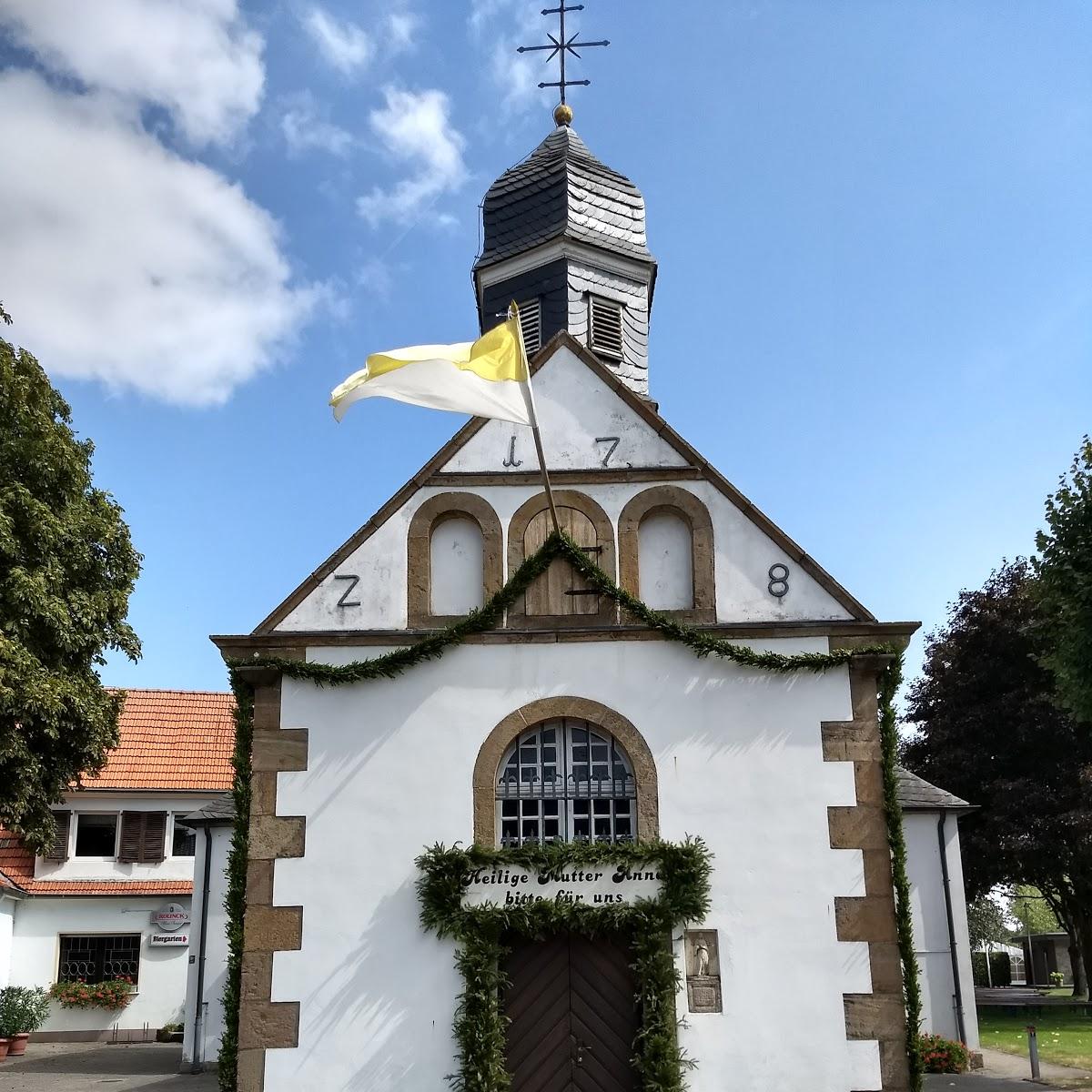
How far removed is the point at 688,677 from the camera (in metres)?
12.1

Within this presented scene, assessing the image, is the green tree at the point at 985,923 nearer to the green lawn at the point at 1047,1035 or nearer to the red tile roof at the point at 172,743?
the green lawn at the point at 1047,1035

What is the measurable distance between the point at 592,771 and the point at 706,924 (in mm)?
1808

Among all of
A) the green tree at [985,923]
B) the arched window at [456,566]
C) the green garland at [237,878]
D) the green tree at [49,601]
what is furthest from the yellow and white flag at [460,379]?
the green tree at [985,923]

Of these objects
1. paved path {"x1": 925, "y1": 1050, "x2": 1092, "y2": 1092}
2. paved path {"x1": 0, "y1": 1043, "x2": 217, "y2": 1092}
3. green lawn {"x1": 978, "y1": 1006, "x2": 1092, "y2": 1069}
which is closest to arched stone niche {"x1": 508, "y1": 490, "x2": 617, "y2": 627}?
paved path {"x1": 925, "y1": 1050, "x2": 1092, "y2": 1092}

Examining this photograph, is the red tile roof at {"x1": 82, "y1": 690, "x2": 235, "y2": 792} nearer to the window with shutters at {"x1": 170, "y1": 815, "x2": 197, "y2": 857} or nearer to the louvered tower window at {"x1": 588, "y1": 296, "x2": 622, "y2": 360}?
the window with shutters at {"x1": 170, "y1": 815, "x2": 197, "y2": 857}

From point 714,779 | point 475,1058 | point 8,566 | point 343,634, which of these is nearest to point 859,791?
point 714,779

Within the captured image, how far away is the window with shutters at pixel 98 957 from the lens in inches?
1070

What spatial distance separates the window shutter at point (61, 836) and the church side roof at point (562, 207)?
1775 centimetres

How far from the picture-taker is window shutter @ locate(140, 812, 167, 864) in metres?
27.9

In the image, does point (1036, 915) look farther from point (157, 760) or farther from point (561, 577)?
point (561, 577)

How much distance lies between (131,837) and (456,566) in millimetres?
18849

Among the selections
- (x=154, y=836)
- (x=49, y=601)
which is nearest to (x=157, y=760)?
(x=154, y=836)

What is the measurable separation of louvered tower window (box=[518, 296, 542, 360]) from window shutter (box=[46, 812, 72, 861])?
705 inches

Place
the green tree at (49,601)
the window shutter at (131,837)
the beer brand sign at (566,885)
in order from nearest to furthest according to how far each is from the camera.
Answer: the beer brand sign at (566,885) → the green tree at (49,601) → the window shutter at (131,837)
